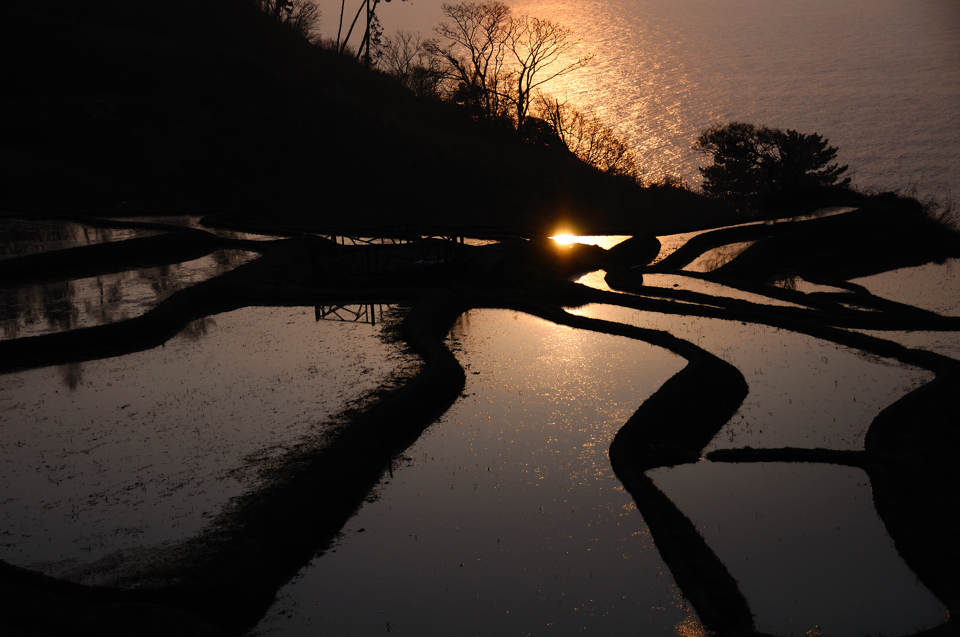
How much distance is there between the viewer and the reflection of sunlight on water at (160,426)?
11758 mm

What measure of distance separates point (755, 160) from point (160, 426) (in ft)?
203


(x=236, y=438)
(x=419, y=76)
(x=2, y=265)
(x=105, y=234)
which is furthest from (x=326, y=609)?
(x=419, y=76)

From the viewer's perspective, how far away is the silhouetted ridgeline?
165 ft

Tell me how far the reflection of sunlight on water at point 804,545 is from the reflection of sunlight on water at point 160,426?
772 centimetres

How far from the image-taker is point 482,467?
14.1 metres

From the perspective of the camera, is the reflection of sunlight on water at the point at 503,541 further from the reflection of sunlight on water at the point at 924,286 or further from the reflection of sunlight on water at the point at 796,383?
the reflection of sunlight on water at the point at 924,286

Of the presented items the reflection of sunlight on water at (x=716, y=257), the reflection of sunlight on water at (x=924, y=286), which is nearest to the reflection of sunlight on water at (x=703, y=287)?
the reflection of sunlight on water at (x=716, y=257)

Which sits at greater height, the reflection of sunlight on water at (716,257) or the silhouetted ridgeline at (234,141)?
the silhouetted ridgeline at (234,141)

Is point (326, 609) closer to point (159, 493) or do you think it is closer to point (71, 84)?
point (159, 493)

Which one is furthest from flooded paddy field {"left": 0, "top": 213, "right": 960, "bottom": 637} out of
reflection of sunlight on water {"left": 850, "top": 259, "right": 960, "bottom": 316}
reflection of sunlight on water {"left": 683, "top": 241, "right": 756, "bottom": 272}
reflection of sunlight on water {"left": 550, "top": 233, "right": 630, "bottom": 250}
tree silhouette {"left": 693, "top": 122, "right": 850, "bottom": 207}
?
tree silhouette {"left": 693, "top": 122, "right": 850, "bottom": 207}

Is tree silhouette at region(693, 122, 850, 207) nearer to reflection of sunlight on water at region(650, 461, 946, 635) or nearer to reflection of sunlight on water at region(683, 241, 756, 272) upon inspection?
reflection of sunlight on water at region(683, 241, 756, 272)

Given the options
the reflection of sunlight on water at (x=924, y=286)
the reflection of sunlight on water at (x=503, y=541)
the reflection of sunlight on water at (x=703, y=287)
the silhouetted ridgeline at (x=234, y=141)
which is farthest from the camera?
the silhouetted ridgeline at (x=234, y=141)

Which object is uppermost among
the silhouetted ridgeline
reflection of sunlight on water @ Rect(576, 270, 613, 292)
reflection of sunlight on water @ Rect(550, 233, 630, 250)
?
the silhouetted ridgeline

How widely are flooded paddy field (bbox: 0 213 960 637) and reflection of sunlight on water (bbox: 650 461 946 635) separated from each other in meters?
0.05
